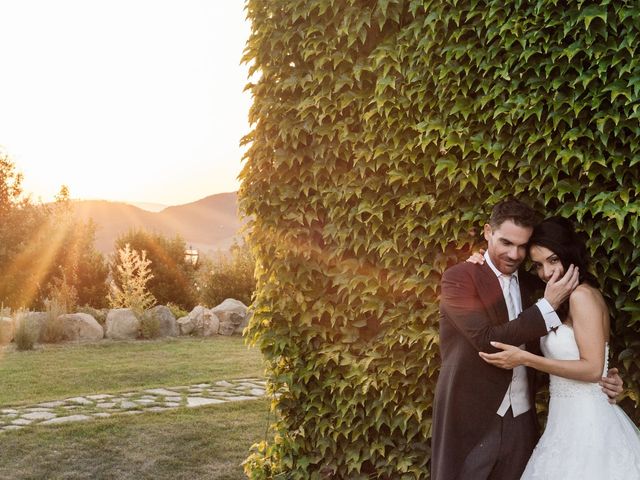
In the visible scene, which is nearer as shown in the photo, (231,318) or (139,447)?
(139,447)

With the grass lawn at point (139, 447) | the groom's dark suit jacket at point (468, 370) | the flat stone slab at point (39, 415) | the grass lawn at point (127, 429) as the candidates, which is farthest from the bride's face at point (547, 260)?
the flat stone slab at point (39, 415)

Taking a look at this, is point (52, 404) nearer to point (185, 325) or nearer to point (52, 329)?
point (52, 329)

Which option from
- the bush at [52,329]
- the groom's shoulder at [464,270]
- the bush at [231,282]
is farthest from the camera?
the bush at [231,282]

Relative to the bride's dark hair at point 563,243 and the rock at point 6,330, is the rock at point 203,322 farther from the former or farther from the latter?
the bride's dark hair at point 563,243

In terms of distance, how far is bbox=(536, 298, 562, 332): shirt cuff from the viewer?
156 inches

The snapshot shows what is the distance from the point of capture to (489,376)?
13.6 feet

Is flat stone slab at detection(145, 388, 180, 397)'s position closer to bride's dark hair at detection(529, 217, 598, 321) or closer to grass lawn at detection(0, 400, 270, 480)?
grass lawn at detection(0, 400, 270, 480)

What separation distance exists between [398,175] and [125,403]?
24.3 feet

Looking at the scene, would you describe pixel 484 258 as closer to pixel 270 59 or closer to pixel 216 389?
pixel 270 59

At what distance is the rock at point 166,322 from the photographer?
781 inches

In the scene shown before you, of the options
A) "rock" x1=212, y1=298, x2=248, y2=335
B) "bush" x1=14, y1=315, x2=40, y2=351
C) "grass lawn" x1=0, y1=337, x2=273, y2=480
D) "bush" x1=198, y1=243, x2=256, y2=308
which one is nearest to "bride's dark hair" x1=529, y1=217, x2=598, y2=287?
"grass lawn" x1=0, y1=337, x2=273, y2=480

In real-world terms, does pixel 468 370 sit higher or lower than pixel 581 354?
lower

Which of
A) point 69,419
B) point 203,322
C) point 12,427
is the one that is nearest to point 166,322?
point 203,322

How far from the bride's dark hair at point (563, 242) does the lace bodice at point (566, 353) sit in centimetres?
34
